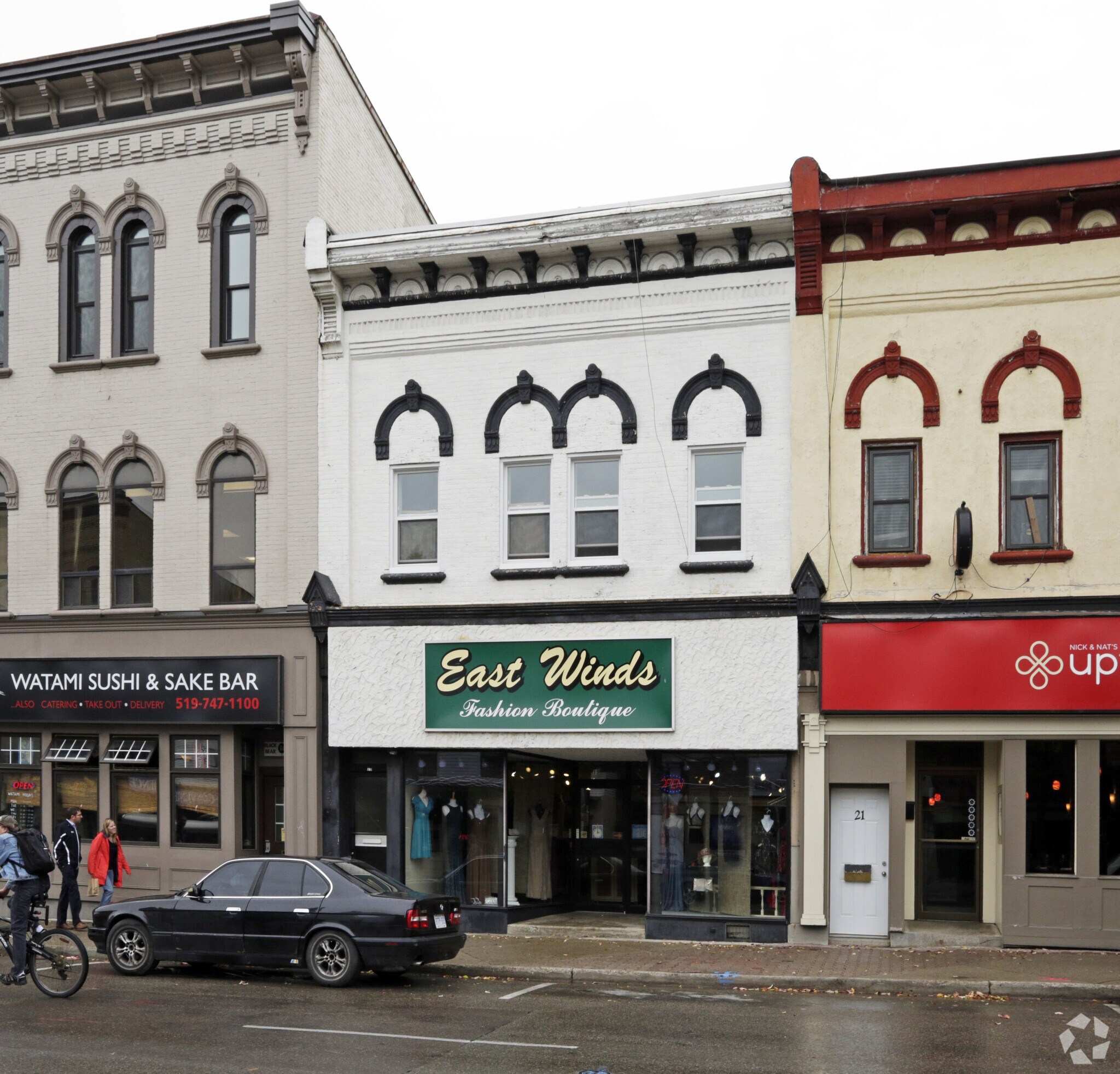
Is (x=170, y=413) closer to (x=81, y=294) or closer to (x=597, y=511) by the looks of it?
(x=81, y=294)

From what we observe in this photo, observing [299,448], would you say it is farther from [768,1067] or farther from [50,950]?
[768,1067]

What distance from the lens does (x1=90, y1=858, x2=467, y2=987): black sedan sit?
14992 millimetres

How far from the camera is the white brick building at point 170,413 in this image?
21422 mm

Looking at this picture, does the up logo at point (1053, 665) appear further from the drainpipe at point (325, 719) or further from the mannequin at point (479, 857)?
the drainpipe at point (325, 719)

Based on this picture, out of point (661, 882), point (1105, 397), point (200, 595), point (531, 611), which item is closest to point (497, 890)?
point (661, 882)

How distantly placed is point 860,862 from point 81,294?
50.8ft

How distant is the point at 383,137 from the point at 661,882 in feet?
46.5

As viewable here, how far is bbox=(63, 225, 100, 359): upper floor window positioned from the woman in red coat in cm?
800

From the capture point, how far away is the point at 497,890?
20.1 meters

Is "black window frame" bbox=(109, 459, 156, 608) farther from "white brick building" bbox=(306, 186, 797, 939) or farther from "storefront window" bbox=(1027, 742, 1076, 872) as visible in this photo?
"storefront window" bbox=(1027, 742, 1076, 872)

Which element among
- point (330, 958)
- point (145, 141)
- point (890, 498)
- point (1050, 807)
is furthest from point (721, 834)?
point (145, 141)

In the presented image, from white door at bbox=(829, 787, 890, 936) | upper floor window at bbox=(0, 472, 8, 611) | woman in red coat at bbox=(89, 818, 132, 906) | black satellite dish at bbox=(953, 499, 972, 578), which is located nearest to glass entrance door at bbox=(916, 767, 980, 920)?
white door at bbox=(829, 787, 890, 936)

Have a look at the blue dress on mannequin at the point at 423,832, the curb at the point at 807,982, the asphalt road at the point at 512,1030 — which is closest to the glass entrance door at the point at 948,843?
the curb at the point at 807,982

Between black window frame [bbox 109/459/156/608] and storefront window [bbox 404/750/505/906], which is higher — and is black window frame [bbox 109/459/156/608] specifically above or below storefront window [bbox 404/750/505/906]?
above
